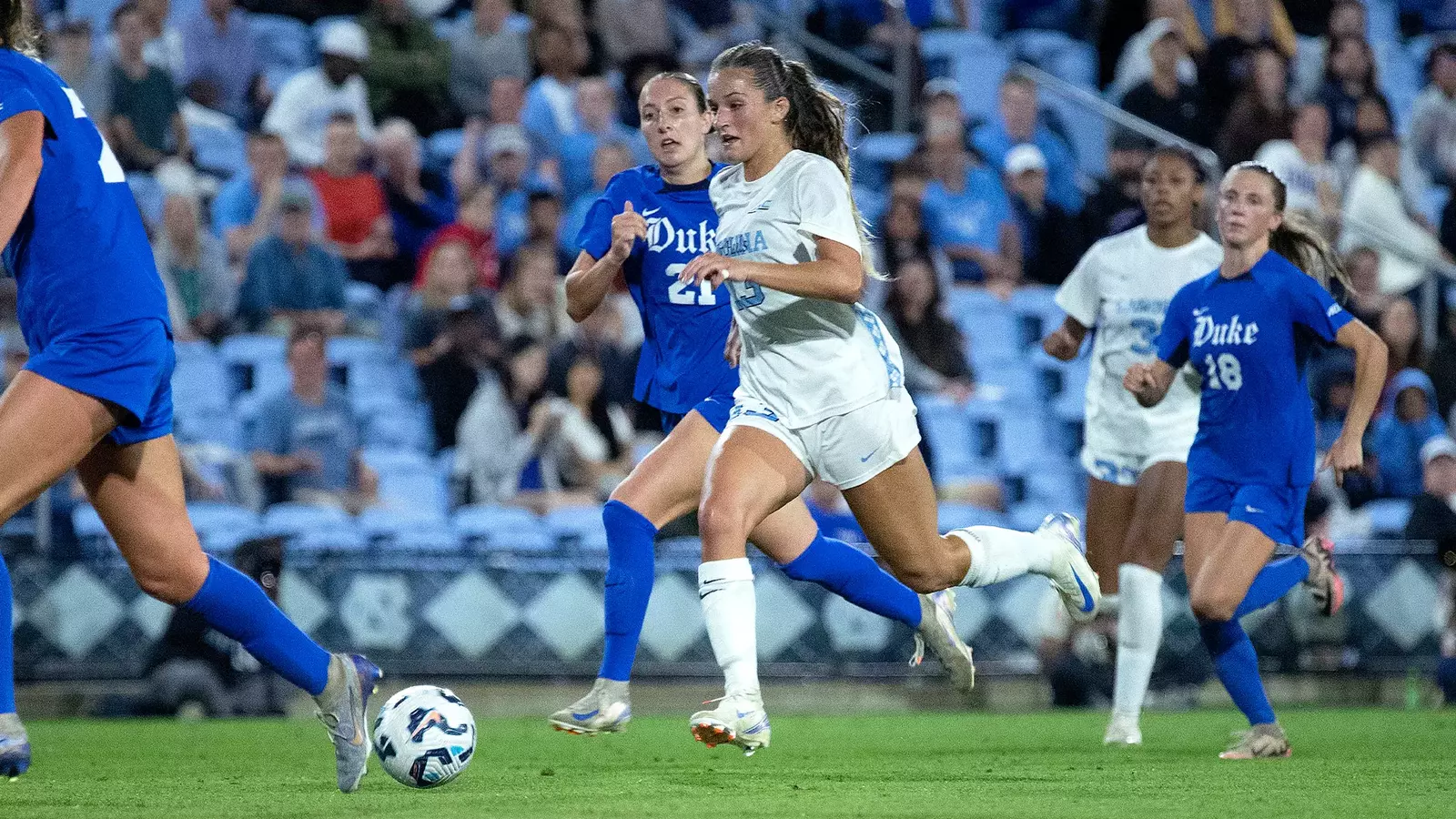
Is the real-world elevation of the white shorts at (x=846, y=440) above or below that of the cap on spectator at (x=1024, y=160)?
below

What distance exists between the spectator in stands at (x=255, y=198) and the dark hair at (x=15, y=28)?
7447 millimetres

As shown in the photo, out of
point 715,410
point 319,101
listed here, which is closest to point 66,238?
point 715,410

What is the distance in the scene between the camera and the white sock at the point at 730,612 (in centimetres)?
557

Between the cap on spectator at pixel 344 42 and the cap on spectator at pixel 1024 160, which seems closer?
the cap on spectator at pixel 344 42

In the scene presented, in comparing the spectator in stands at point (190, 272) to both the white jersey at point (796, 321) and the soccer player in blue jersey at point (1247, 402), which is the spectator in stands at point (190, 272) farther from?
the white jersey at point (796, 321)

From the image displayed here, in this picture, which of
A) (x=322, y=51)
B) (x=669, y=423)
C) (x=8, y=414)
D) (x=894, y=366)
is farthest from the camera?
(x=322, y=51)

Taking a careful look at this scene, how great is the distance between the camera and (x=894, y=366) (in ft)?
19.4

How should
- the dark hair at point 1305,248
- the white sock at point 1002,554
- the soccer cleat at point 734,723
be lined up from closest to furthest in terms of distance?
the soccer cleat at point 734,723 → the white sock at point 1002,554 → the dark hair at point 1305,248

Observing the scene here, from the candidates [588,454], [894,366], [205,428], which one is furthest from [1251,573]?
[205,428]

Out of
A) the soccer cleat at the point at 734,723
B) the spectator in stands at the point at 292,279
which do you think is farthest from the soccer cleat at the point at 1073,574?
the spectator in stands at the point at 292,279

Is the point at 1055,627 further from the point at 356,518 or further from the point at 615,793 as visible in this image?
the point at 615,793

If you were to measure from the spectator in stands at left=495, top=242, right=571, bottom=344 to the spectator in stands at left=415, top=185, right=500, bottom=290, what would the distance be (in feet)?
1.07

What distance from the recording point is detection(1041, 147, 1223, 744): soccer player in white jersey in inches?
320

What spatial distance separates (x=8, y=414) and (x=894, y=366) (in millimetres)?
2673
